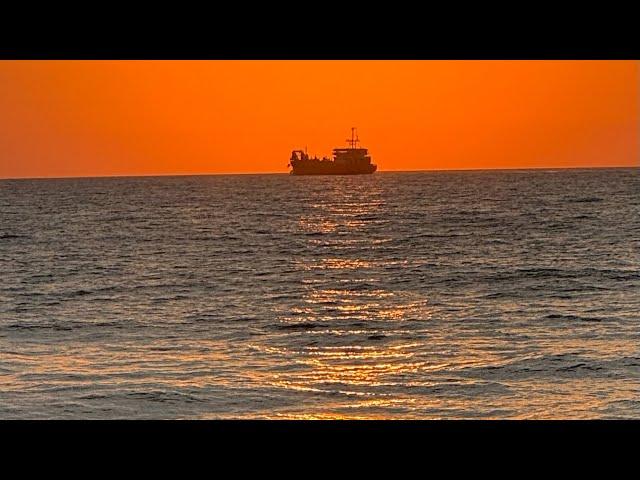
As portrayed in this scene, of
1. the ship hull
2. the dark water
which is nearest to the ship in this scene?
the ship hull

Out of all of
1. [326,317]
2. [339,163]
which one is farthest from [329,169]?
[326,317]

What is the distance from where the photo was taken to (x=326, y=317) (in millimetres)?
18516

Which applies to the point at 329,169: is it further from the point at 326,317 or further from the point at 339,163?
the point at 326,317

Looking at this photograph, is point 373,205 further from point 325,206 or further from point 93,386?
point 93,386

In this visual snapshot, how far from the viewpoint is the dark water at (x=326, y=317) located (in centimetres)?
998

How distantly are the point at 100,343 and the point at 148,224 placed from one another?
1306 inches

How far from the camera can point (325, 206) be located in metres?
55.4

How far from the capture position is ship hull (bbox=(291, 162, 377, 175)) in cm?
8981

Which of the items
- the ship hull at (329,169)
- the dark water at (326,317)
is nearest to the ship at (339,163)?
the ship hull at (329,169)

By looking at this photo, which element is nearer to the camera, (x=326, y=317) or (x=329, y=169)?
(x=326, y=317)

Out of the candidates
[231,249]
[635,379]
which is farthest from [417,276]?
[635,379]

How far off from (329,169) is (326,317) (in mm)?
72509

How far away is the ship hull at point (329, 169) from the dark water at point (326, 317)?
1675 inches
